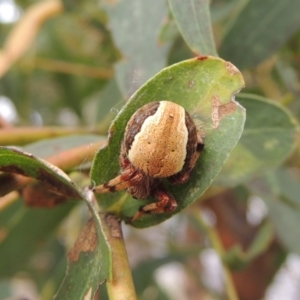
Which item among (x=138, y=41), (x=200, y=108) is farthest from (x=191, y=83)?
(x=138, y=41)

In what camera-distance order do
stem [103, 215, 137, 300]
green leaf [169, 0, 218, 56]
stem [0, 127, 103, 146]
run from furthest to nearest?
stem [0, 127, 103, 146]
green leaf [169, 0, 218, 56]
stem [103, 215, 137, 300]

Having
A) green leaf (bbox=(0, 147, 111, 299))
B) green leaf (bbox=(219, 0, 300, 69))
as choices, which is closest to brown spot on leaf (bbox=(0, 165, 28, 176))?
green leaf (bbox=(0, 147, 111, 299))

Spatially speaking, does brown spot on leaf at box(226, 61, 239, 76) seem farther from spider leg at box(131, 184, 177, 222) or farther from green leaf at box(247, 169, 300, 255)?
Result: green leaf at box(247, 169, 300, 255)

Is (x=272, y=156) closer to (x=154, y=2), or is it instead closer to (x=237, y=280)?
(x=154, y=2)

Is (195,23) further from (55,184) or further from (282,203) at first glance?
(282,203)

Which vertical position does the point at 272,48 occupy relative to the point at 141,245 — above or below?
above

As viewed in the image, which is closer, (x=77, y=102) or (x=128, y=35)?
(x=128, y=35)

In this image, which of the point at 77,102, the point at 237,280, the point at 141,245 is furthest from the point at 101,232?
the point at 141,245

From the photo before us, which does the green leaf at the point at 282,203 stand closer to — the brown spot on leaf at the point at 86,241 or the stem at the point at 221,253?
the stem at the point at 221,253
